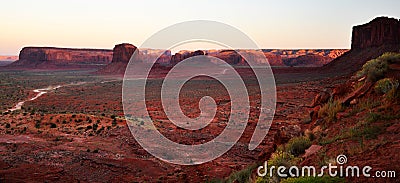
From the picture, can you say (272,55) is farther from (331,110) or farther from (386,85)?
(386,85)

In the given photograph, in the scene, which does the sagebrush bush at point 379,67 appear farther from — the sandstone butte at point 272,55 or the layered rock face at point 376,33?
the layered rock face at point 376,33

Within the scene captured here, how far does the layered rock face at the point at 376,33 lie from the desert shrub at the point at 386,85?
64.7 meters

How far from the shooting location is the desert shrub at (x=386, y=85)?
614 cm

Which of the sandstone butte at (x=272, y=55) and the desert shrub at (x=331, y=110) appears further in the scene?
the sandstone butte at (x=272, y=55)

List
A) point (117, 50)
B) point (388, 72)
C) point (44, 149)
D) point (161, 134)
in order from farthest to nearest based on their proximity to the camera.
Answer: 1. point (117, 50)
2. point (161, 134)
3. point (44, 149)
4. point (388, 72)

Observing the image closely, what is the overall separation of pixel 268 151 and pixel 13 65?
429 feet

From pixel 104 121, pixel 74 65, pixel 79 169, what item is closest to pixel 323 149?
pixel 79 169

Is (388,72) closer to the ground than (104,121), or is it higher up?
higher up

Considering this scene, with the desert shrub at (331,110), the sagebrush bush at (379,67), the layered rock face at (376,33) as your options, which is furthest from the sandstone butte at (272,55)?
the sagebrush bush at (379,67)

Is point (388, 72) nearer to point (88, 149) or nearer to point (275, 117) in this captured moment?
point (88, 149)

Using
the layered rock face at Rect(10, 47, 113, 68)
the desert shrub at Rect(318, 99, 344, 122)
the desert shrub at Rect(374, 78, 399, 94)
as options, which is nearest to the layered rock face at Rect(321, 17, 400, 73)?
the desert shrub at Rect(318, 99, 344, 122)

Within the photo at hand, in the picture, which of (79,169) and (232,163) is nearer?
(79,169)

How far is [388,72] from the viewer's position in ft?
23.4

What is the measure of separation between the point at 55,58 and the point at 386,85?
13215cm
